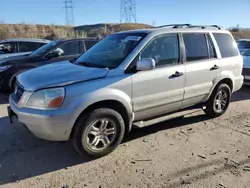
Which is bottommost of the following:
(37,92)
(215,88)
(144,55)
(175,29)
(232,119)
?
(232,119)

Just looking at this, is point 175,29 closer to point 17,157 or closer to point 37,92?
point 37,92

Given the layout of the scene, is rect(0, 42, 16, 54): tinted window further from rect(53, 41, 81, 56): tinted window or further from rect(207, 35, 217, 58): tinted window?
rect(207, 35, 217, 58): tinted window

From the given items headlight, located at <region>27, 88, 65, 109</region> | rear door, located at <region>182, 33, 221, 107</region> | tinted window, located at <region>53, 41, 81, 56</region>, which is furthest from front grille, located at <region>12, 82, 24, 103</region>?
tinted window, located at <region>53, 41, 81, 56</region>

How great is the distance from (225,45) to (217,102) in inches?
46.0

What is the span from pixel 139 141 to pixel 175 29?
2.05 m

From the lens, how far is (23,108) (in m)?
3.75

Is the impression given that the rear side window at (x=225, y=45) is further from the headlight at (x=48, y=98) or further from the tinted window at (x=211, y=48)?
the headlight at (x=48, y=98)

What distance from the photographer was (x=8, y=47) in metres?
10.0

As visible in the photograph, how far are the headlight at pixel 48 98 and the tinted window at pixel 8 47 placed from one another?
→ 7145 millimetres

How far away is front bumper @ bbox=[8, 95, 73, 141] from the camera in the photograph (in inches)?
140

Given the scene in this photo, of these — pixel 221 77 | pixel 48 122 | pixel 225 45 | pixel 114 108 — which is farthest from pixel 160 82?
pixel 225 45

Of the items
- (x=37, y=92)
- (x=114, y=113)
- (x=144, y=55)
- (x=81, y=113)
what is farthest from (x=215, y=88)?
(x=37, y=92)

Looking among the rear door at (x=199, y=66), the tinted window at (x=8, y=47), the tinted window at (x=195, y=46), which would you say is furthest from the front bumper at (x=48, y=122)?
the tinted window at (x=8, y=47)

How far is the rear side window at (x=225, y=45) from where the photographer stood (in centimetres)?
554
